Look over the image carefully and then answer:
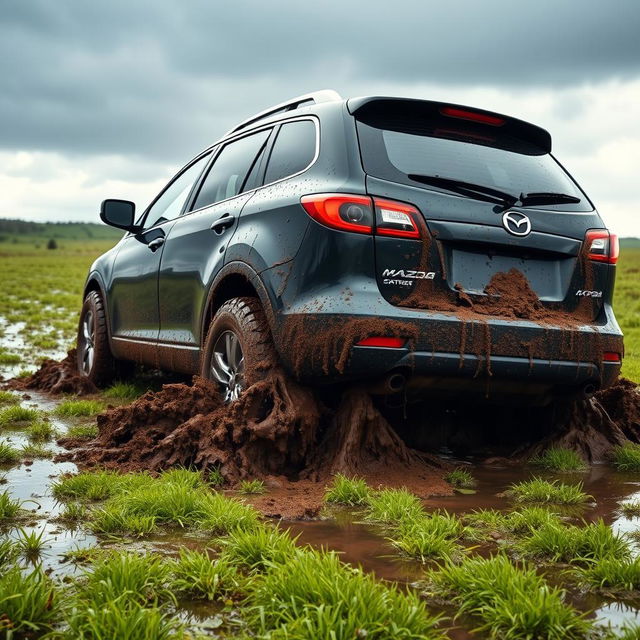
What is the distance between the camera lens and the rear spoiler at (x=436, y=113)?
13.9 feet

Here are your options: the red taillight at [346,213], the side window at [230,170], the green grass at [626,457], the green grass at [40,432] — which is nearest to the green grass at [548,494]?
the green grass at [626,457]

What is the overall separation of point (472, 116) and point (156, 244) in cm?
271

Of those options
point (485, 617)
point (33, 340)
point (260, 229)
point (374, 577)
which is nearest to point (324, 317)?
point (260, 229)

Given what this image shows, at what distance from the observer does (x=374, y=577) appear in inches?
97.2

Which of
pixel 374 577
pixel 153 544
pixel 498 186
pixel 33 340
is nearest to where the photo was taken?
pixel 374 577

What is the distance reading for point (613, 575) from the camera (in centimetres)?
257

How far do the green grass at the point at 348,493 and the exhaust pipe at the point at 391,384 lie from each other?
48cm

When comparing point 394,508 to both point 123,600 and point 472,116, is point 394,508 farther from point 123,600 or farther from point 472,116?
point 472,116

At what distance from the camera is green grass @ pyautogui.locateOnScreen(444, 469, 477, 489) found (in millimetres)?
4039

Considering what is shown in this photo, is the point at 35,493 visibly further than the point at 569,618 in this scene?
Yes

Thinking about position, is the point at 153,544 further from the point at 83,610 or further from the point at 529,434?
the point at 529,434

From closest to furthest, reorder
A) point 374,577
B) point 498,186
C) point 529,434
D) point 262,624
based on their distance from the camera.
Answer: point 262,624 → point 374,577 → point 498,186 → point 529,434

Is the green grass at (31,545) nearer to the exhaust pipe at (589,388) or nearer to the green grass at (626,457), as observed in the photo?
the exhaust pipe at (589,388)

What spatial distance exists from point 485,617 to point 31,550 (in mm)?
1585
